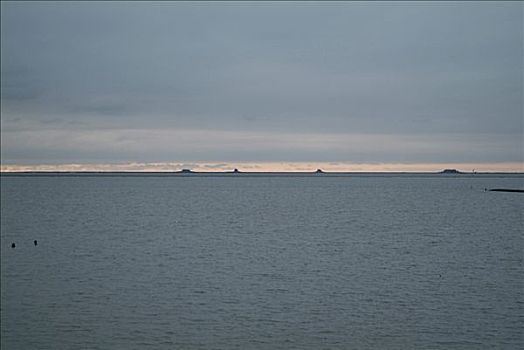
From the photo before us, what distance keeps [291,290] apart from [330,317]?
6.10 meters

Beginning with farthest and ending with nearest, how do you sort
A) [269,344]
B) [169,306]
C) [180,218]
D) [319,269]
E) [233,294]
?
1. [180,218]
2. [319,269]
3. [233,294]
4. [169,306]
5. [269,344]

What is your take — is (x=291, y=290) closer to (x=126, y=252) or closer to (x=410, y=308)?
(x=410, y=308)

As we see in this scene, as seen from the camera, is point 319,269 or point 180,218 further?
point 180,218

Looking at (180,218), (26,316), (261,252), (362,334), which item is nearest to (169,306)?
(26,316)

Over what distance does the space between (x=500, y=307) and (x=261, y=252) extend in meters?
24.5

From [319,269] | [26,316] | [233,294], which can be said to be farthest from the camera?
[319,269]

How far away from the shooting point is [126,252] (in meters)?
53.3

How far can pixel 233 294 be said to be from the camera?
34.6m

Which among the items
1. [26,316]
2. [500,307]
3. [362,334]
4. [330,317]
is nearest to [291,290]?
[330,317]

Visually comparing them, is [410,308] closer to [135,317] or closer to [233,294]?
[233,294]

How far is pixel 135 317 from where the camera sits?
30.0 meters

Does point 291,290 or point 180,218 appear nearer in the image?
point 291,290

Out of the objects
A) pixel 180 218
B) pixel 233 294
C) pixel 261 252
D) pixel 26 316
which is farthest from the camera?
pixel 180 218

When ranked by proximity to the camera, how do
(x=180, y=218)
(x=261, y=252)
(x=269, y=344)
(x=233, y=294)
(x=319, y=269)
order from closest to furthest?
(x=269, y=344), (x=233, y=294), (x=319, y=269), (x=261, y=252), (x=180, y=218)
